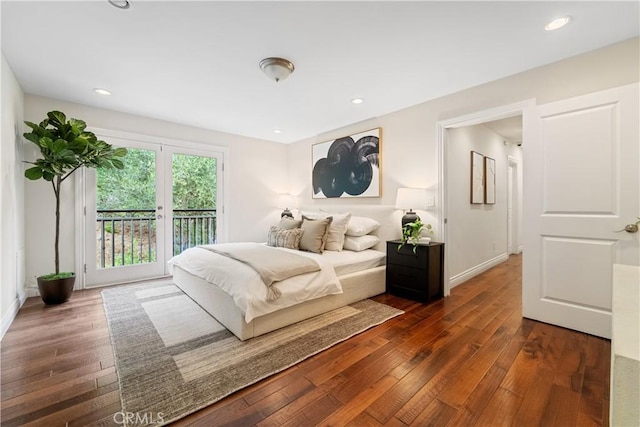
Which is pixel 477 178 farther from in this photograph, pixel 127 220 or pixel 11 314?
pixel 11 314

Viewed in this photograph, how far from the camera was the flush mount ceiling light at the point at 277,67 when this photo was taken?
7.59 ft

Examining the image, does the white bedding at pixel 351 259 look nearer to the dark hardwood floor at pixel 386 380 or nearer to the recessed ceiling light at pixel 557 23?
the dark hardwood floor at pixel 386 380

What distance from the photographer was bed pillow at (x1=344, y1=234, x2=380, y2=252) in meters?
3.50

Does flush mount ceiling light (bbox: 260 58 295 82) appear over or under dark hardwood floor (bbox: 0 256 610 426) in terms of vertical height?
over

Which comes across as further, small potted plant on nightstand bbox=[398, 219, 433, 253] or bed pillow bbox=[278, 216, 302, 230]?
bed pillow bbox=[278, 216, 302, 230]

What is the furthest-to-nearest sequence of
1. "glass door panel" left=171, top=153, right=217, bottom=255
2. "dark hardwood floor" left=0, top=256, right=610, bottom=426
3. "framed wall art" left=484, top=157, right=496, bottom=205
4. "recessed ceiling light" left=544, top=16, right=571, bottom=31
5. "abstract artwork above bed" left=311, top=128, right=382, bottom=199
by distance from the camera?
"framed wall art" left=484, top=157, right=496, bottom=205 → "glass door panel" left=171, top=153, right=217, bottom=255 → "abstract artwork above bed" left=311, top=128, right=382, bottom=199 → "recessed ceiling light" left=544, top=16, right=571, bottom=31 → "dark hardwood floor" left=0, top=256, right=610, bottom=426

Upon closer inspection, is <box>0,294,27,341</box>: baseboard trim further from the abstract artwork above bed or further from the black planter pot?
the abstract artwork above bed

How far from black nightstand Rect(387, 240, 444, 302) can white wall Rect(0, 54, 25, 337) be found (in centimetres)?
363

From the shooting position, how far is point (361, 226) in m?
3.68

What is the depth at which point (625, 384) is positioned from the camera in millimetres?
525

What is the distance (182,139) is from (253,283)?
3072mm

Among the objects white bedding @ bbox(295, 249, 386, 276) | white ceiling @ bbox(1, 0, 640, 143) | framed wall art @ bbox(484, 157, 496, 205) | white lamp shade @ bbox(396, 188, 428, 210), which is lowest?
white bedding @ bbox(295, 249, 386, 276)

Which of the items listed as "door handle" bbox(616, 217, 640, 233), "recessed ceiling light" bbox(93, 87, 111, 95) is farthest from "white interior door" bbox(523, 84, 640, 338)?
"recessed ceiling light" bbox(93, 87, 111, 95)

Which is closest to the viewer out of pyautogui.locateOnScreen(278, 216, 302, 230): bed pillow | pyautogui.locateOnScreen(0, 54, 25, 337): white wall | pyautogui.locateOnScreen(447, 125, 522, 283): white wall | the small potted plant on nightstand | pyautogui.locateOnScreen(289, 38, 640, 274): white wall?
pyautogui.locateOnScreen(289, 38, 640, 274): white wall
